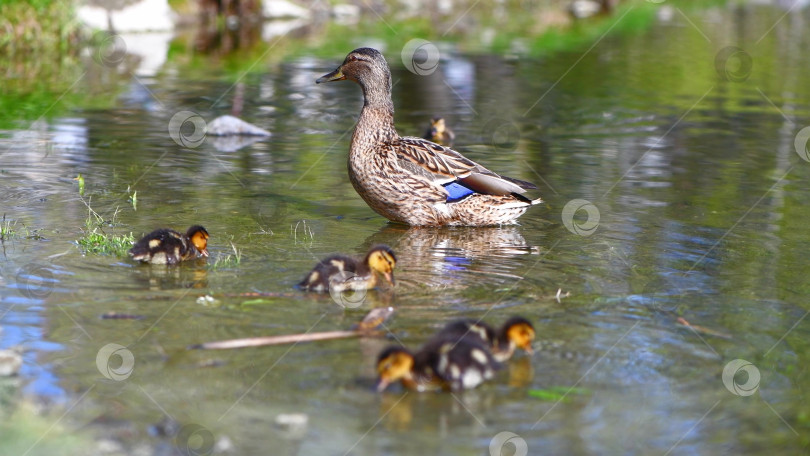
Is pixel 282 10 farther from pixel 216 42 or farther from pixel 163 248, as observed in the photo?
pixel 163 248

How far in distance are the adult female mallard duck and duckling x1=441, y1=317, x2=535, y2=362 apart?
302 cm

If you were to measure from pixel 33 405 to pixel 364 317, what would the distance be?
174cm

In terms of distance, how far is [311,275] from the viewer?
5594 millimetres

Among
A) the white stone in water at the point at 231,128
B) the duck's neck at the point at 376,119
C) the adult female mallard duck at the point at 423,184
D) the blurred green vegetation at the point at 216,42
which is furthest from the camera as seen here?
the blurred green vegetation at the point at 216,42

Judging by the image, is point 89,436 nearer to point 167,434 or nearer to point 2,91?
point 167,434

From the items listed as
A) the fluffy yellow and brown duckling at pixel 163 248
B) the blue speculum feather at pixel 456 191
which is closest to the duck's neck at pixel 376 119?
the blue speculum feather at pixel 456 191

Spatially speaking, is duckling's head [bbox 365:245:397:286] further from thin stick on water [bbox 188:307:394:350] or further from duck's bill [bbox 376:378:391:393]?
duck's bill [bbox 376:378:391:393]

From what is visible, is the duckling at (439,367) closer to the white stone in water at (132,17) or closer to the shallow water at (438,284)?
the shallow water at (438,284)

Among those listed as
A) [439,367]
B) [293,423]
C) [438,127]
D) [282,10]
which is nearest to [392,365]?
[439,367]

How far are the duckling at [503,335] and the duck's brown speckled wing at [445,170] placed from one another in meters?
3.09

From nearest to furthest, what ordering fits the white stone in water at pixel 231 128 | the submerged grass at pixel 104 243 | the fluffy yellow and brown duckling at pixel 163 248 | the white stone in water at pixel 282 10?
the fluffy yellow and brown duckling at pixel 163 248, the submerged grass at pixel 104 243, the white stone in water at pixel 231 128, the white stone in water at pixel 282 10

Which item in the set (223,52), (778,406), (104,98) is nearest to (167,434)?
(778,406)

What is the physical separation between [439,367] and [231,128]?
733cm

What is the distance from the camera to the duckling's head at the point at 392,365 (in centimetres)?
418
